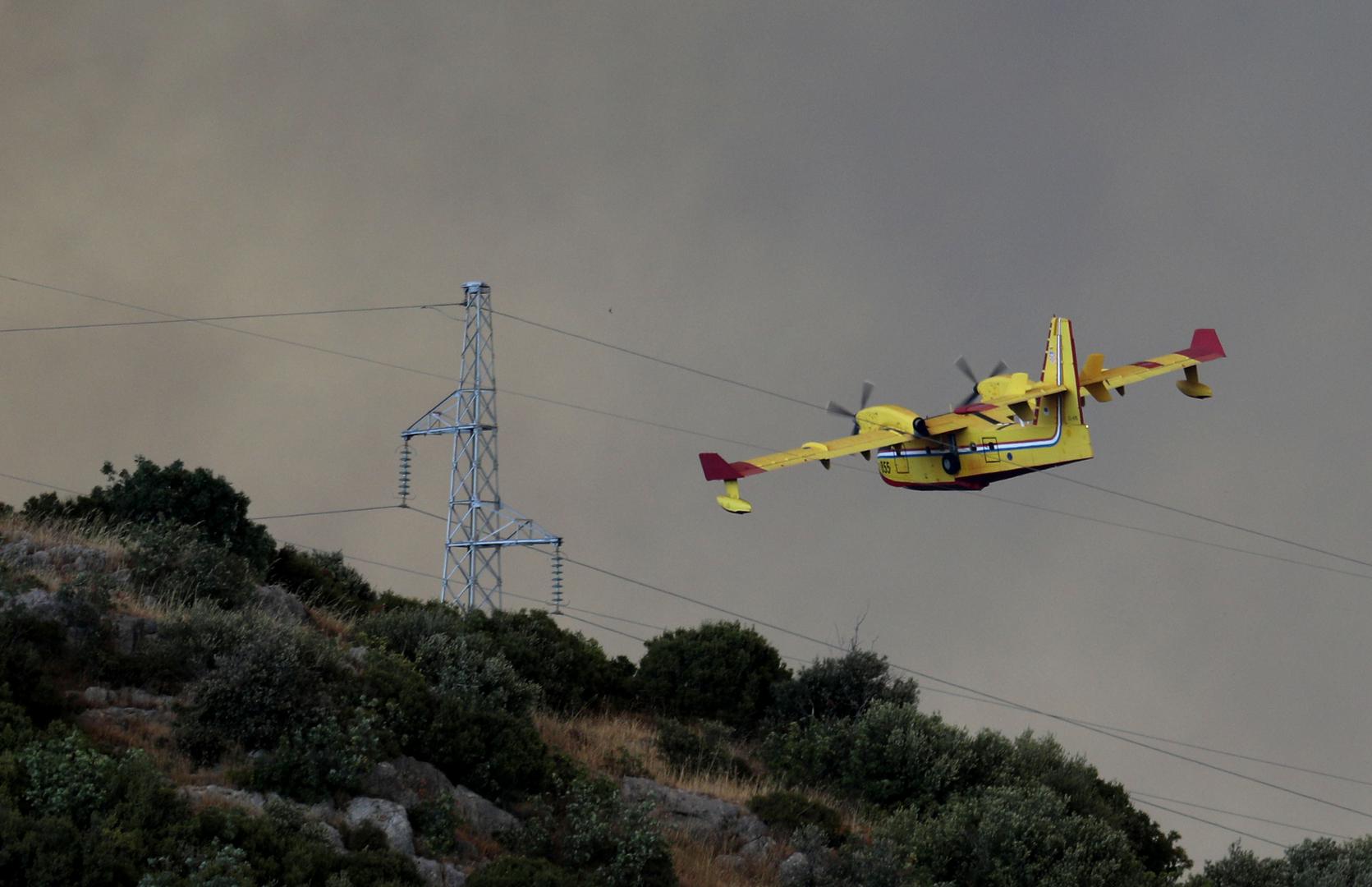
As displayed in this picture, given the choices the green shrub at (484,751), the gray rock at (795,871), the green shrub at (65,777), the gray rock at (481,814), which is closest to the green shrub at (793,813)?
the gray rock at (795,871)

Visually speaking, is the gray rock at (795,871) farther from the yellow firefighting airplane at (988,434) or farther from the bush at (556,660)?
the yellow firefighting airplane at (988,434)

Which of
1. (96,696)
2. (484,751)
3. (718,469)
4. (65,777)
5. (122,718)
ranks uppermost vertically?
(718,469)

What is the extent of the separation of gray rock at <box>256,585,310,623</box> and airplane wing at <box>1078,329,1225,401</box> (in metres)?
23.6

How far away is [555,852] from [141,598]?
32.3ft

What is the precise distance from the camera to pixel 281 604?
34438 millimetres

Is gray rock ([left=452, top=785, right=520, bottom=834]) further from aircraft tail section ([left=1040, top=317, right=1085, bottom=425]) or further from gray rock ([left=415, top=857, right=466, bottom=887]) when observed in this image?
aircraft tail section ([left=1040, top=317, right=1085, bottom=425])

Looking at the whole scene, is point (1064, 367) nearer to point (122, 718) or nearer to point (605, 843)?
point (605, 843)

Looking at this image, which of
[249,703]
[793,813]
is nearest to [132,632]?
[249,703]

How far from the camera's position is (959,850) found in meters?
31.3

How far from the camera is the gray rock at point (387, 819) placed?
2581 cm

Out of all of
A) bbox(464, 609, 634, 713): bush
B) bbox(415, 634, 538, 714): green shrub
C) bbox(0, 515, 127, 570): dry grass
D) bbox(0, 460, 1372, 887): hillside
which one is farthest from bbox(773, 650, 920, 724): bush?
bbox(0, 515, 127, 570): dry grass

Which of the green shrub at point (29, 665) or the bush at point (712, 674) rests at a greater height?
the bush at point (712, 674)

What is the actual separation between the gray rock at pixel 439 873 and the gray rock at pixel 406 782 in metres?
1.70

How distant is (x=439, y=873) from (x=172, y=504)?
15.9 metres
